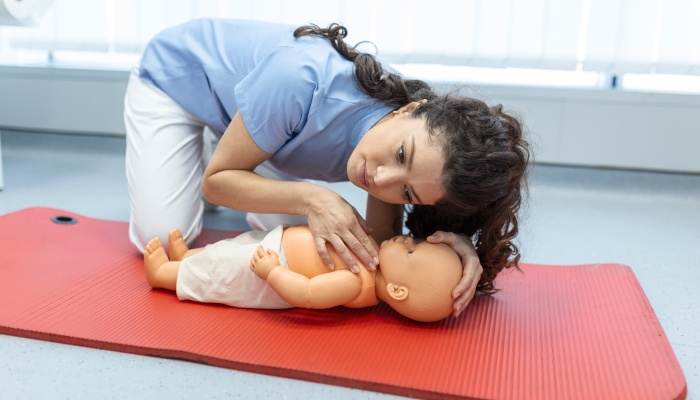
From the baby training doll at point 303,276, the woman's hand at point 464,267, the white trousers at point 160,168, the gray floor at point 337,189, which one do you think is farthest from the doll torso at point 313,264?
the white trousers at point 160,168

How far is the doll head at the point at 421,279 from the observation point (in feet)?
4.08

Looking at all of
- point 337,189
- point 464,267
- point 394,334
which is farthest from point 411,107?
point 337,189

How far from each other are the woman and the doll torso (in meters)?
0.02

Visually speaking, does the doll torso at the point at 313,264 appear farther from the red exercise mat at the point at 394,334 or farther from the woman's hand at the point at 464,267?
the woman's hand at the point at 464,267

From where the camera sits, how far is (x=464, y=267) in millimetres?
1301

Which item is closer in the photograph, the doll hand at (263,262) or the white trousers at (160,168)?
the doll hand at (263,262)

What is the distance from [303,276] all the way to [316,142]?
1.05 ft

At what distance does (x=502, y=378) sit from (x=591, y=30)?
1.76 metres

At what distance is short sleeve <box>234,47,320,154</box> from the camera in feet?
4.29

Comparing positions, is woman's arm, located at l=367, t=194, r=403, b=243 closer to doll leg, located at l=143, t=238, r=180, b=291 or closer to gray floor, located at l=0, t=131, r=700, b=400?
gray floor, located at l=0, t=131, r=700, b=400

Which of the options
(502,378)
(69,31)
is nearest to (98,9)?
(69,31)

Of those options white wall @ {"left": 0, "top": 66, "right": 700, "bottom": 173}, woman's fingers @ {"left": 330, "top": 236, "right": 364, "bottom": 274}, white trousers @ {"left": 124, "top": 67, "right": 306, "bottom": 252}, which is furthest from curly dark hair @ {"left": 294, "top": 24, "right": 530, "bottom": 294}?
white wall @ {"left": 0, "top": 66, "right": 700, "bottom": 173}

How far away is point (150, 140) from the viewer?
1.71m

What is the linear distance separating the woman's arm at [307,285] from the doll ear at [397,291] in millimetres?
63
